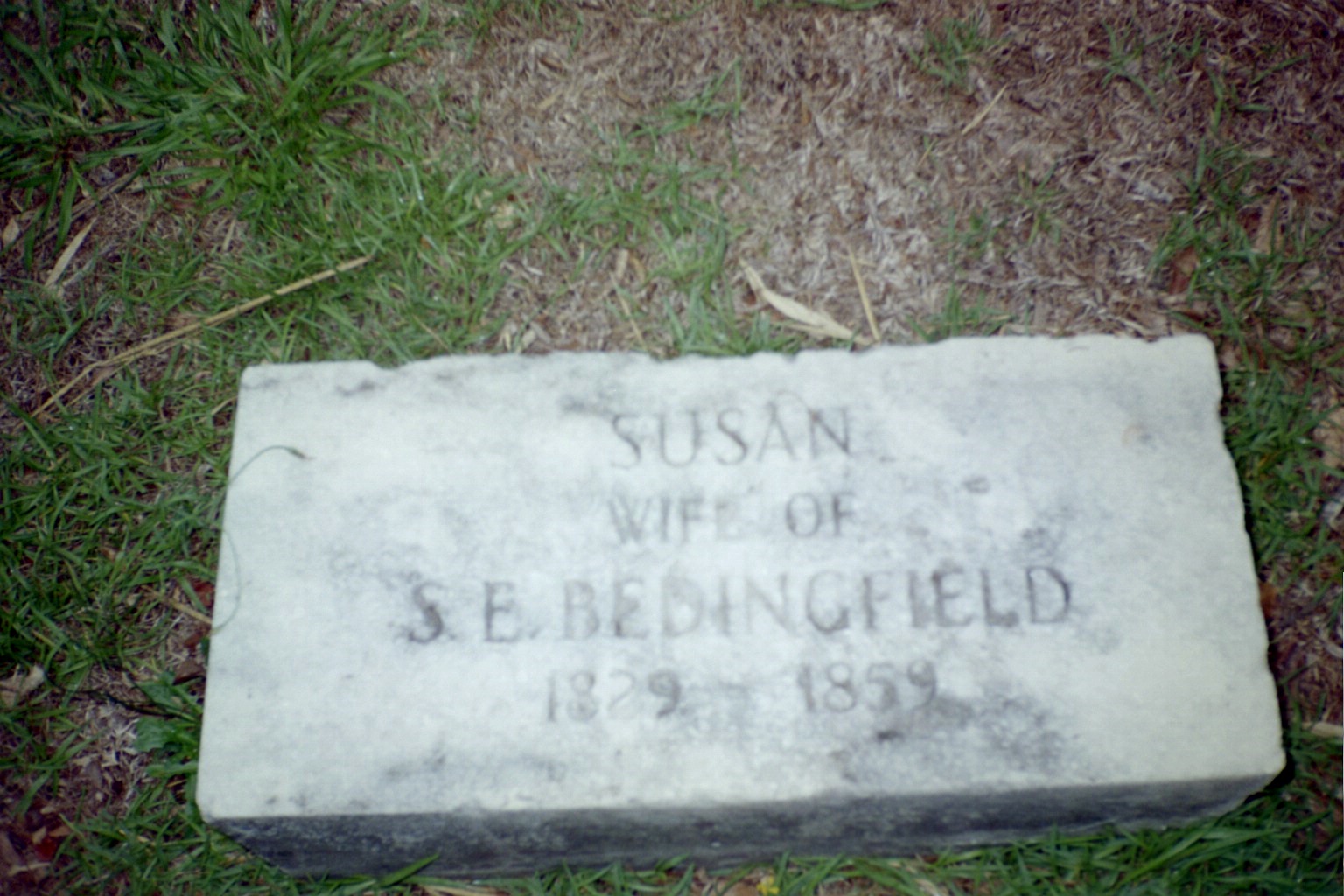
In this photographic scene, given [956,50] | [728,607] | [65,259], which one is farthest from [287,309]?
[956,50]

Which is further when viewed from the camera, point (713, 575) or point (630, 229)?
point (630, 229)

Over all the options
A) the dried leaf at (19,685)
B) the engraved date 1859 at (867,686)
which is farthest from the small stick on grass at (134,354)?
the engraved date 1859 at (867,686)

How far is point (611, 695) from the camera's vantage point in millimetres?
1881

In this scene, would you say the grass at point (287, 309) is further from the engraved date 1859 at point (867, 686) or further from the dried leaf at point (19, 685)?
the engraved date 1859 at point (867, 686)

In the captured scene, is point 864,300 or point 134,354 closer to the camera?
point 864,300

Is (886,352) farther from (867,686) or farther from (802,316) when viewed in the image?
(867,686)

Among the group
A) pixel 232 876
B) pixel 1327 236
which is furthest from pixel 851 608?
pixel 1327 236

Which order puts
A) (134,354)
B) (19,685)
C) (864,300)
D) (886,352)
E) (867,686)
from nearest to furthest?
(867,686)
(886,352)
(19,685)
(864,300)
(134,354)

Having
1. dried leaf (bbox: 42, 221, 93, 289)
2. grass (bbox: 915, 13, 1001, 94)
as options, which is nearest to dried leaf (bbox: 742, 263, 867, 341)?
grass (bbox: 915, 13, 1001, 94)

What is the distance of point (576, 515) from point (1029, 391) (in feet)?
3.30

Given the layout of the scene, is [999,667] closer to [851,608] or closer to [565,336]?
[851,608]

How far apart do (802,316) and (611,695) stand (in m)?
1.13

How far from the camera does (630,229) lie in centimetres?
258

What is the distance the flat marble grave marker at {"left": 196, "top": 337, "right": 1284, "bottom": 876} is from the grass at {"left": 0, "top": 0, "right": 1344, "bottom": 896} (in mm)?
369
